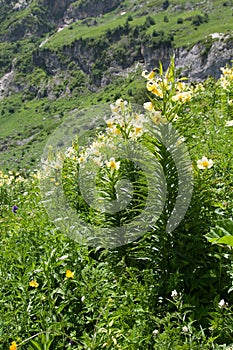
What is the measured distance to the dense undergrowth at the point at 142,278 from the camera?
3.05 m

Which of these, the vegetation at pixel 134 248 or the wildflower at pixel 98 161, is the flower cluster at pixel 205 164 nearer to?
the vegetation at pixel 134 248

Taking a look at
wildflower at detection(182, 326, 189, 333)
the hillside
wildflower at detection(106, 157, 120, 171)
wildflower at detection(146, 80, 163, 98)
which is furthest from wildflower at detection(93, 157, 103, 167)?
the hillside

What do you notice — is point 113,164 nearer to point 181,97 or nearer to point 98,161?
point 181,97

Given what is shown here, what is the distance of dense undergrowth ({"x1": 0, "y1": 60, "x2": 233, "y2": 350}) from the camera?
3055mm

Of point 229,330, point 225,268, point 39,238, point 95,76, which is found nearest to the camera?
point 229,330

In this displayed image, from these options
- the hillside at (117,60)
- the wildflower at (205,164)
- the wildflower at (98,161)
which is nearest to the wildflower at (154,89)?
the wildflower at (205,164)

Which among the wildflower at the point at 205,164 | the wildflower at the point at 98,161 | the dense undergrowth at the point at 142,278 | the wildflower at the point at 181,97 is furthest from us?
the wildflower at the point at 98,161

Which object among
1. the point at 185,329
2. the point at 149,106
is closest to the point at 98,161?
the point at 149,106

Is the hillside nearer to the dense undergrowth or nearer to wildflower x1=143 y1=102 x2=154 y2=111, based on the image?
the dense undergrowth

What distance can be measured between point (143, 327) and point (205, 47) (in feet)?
444

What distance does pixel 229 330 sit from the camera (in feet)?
9.76

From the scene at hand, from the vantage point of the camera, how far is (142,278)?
12.8 ft

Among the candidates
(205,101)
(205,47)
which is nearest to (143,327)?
(205,101)

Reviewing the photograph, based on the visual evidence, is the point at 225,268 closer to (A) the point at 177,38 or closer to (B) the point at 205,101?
(B) the point at 205,101
